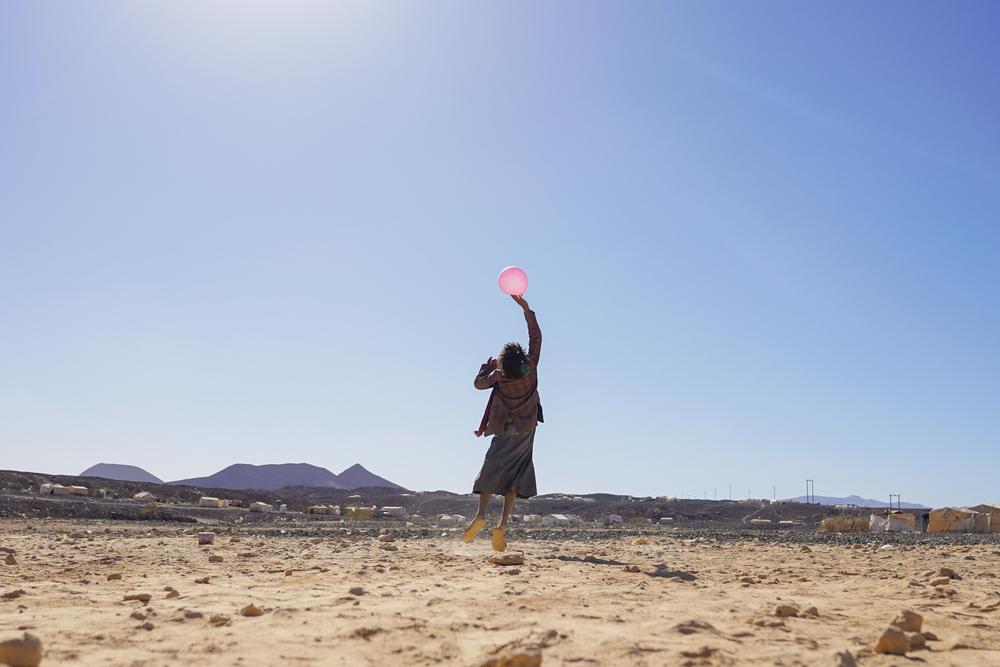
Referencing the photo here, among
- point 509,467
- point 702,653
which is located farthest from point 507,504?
point 702,653

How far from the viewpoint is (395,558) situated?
25.5 feet

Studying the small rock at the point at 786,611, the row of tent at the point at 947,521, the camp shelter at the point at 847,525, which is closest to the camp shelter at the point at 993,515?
the row of tent at the point at 947,521

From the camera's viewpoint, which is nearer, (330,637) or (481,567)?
(330,637)

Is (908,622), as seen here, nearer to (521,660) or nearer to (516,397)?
(521,660)

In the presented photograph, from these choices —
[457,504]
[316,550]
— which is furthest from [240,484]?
[316,550]

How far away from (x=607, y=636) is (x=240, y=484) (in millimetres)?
205306

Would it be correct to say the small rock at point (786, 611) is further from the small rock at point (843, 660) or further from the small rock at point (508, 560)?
the small rock at point (508, 560)

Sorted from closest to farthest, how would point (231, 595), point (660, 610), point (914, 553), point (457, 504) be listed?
point (660, 610) < point (231, 595) < point (914, 553) < point (457, 504)

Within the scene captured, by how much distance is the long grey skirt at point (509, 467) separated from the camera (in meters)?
8.70

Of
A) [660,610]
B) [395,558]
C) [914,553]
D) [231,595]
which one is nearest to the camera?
[660,610]

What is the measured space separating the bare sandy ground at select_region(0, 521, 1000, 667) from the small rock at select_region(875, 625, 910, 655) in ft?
0.21

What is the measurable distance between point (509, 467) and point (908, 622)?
555 cm

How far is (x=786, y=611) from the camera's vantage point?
398 centimetres

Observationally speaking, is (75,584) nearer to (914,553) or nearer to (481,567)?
(481,567)
